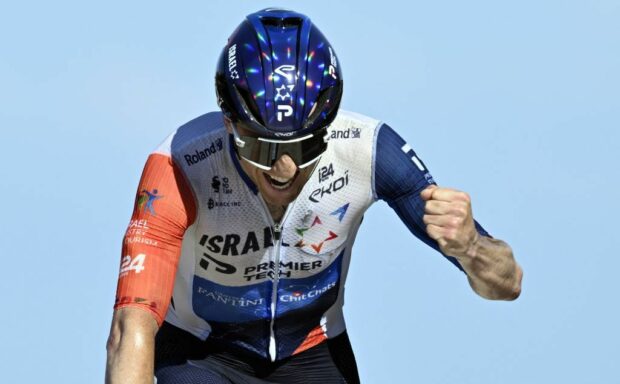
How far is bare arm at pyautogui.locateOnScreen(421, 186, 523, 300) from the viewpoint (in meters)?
8.44

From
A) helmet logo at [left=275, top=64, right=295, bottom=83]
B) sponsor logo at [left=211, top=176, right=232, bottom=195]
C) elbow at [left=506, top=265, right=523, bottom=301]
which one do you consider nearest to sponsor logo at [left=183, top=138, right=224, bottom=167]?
sponsor logo at [left=211, top=176, right=232, bottom=195]

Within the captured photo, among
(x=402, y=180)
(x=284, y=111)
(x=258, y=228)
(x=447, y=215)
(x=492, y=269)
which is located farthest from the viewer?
(x=258, y=228)

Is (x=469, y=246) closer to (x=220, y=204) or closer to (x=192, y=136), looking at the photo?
(x=220, y=204)

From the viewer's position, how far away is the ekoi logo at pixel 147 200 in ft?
29.8

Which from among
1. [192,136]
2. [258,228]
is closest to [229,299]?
[258,228]

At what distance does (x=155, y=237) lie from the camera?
900 centimetres

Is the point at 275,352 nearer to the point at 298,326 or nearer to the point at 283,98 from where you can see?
the point at 298,326

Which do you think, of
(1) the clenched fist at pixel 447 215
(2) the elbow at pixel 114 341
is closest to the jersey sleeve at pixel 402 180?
(1) the clenched fist at pixel 447 215

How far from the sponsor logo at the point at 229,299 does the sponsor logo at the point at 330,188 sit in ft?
2.15

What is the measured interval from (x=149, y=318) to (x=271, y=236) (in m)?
1.13

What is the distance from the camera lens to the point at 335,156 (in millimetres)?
9562

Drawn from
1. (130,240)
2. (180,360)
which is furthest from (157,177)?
(180,360)

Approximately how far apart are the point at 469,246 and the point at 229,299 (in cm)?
168

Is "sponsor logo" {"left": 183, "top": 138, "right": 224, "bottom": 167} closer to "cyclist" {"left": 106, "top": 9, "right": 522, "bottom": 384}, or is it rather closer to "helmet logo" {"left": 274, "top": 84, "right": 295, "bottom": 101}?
"cyclist" {"left": 106, "top": 9, "right": 522, "bottom": 384}
